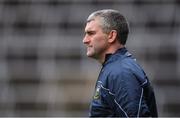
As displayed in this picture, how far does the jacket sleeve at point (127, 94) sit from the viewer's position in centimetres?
405

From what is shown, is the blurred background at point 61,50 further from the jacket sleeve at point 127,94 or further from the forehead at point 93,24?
the jacket sleeve at point 127,94

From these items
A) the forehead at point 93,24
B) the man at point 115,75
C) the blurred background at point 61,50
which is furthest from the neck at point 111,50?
the blurred background at point 61,50

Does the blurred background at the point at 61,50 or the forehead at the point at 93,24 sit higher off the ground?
the forehead at the point at 93,24

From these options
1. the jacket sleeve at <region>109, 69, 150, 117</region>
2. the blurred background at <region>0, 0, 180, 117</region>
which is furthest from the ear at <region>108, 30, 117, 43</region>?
the blurred background at <region>0, 0, 180, 117</region>

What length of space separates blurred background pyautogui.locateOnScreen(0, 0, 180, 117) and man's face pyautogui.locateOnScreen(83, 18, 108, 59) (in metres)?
7.23

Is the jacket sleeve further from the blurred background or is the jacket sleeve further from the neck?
the blurred background

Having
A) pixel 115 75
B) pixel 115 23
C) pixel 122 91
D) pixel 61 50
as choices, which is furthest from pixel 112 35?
pixel 61 50

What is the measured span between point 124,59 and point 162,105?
23.8 feet

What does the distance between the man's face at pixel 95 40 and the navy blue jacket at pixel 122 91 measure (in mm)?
56

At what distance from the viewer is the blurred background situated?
38.5ft

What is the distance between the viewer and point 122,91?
4.05 meters

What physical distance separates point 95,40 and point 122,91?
0.39 m

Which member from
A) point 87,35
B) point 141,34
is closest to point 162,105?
point 141,34

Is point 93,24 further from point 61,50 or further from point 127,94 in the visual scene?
point 61,50
